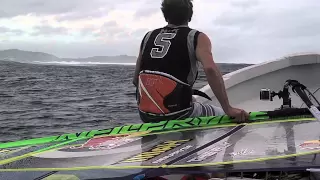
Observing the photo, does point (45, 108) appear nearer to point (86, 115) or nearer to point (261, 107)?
point (86, 115)

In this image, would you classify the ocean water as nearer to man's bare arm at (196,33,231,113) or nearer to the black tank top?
the black tank top

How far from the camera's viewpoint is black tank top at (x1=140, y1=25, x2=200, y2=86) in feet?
13.6

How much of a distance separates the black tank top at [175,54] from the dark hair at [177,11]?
89mm

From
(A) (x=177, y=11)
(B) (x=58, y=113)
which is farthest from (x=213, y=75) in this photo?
(B) (x=58, y=113)

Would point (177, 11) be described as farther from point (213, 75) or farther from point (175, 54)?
point (213, 75)

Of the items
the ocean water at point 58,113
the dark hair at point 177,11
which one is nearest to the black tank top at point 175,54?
the dark hair at point 177,11

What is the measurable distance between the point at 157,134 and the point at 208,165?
3.35 feet

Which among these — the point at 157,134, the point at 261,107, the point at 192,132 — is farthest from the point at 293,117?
the point at 261,107

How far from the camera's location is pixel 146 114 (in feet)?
14.2

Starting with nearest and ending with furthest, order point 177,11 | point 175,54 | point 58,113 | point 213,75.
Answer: point 213,75 < point 175,54 < point 177,11 < point 58,113

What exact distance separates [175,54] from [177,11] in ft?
1.40

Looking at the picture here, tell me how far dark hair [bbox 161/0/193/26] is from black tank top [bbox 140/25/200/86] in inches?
3.5

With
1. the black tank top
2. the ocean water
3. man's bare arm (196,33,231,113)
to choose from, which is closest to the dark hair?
the black tank top

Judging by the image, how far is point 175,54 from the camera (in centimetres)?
415
